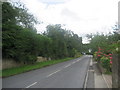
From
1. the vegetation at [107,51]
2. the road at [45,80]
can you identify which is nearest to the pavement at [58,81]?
the road at [45,80]

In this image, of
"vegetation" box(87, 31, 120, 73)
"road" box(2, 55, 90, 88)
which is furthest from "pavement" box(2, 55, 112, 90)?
"vegetation" box(87, 31, 120, 73)

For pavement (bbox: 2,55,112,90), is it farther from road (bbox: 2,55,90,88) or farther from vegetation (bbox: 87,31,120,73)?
vegetation (bbox: 87,31,120,73)

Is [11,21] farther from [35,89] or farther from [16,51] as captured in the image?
[35,89]

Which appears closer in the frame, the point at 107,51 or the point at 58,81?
the point at 58,81

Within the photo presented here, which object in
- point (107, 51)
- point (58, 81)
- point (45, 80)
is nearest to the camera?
point (58, 81)

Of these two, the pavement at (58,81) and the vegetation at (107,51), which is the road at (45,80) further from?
the vegetation at (107,51)

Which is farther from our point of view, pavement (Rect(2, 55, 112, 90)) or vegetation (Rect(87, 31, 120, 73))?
vegetation (Rect(87, 31, 120, 73))

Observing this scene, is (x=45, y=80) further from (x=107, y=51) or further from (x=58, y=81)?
(x=107, y=51)

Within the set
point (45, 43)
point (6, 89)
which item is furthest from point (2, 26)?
point (45, 43)

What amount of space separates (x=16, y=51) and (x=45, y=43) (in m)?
18.8

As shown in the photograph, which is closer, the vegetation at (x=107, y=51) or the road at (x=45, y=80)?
the road at (x=45, y=80)

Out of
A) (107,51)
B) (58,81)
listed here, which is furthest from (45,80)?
(107,51)

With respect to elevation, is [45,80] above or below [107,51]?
below

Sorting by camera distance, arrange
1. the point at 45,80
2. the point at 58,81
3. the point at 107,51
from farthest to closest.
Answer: the point at 107,51, the point at 45,80, the point at 58,81
